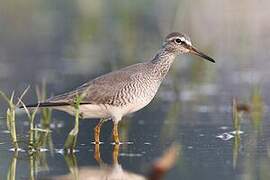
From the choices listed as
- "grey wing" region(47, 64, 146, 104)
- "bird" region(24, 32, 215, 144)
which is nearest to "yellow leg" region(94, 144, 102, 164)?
"bird" region(24, 32, 215, 144)

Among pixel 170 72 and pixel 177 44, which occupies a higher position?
pixel 170 72

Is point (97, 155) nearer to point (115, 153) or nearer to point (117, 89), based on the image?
point (115, 153)

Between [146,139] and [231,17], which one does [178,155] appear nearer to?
[146,139]

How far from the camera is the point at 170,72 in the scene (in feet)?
47.2

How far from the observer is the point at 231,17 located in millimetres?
19844

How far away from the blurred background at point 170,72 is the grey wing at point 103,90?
475 mm

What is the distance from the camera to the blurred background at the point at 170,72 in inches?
339

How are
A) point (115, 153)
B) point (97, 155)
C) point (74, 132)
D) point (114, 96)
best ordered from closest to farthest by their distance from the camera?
point (74, 132)
point (97, 155)
point (115, 153)
point (114, 96)

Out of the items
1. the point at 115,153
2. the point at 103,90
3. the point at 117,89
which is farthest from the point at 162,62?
the point at 115,153

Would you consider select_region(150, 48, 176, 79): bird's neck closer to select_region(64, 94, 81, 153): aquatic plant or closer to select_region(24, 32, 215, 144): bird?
select_region(24, 32, 215, 144): bird

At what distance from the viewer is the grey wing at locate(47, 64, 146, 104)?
9.36 meters

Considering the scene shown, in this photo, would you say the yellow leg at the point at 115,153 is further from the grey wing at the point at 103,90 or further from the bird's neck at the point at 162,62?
the bird's neck at the point at 162,62

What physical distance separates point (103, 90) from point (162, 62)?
2.84ft

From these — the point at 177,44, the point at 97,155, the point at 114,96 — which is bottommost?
the point at 97,155
